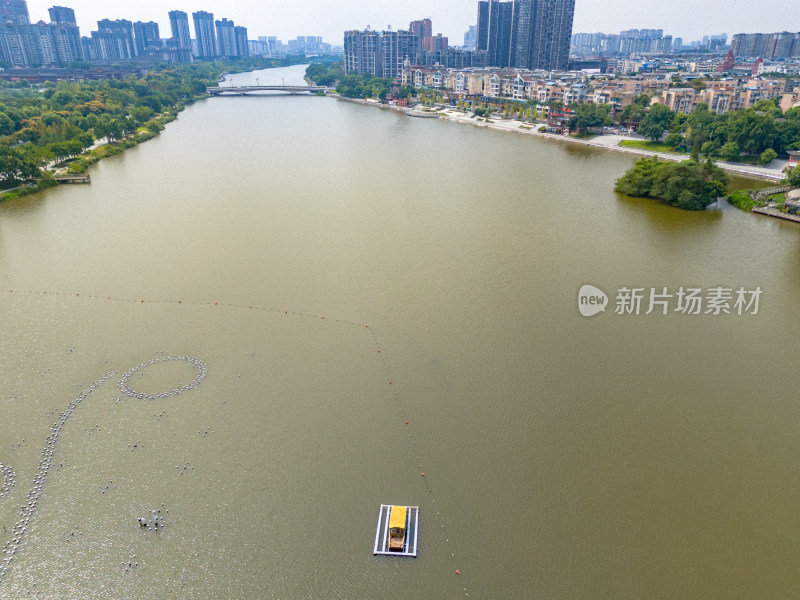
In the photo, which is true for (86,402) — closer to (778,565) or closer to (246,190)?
(778,565)

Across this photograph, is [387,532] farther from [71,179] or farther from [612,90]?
[612,90]

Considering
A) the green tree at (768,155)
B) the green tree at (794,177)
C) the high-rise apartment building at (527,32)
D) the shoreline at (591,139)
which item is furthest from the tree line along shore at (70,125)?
the high-rise apartment building at (527,32)

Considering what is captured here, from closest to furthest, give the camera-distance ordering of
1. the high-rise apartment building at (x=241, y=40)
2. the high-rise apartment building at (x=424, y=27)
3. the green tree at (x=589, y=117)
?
the green tree at (x=589, y=117), the high-rise apartment building at (x=424, y=27), the high-rise apartment building at (x=241, y=40)

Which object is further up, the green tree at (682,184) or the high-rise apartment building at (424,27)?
the high-rise apartment building at (424,27)

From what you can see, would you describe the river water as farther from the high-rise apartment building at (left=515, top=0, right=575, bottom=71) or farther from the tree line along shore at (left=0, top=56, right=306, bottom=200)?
the high-rise apartment building at (left=515, top=0, right=575, bottom=71)

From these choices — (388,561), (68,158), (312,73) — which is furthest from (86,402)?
(312,73)

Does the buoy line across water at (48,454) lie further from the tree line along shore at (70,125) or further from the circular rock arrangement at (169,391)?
the tree line along shore at (70,125)

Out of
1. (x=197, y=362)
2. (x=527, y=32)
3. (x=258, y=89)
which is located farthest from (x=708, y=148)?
(x=258, y=89)
